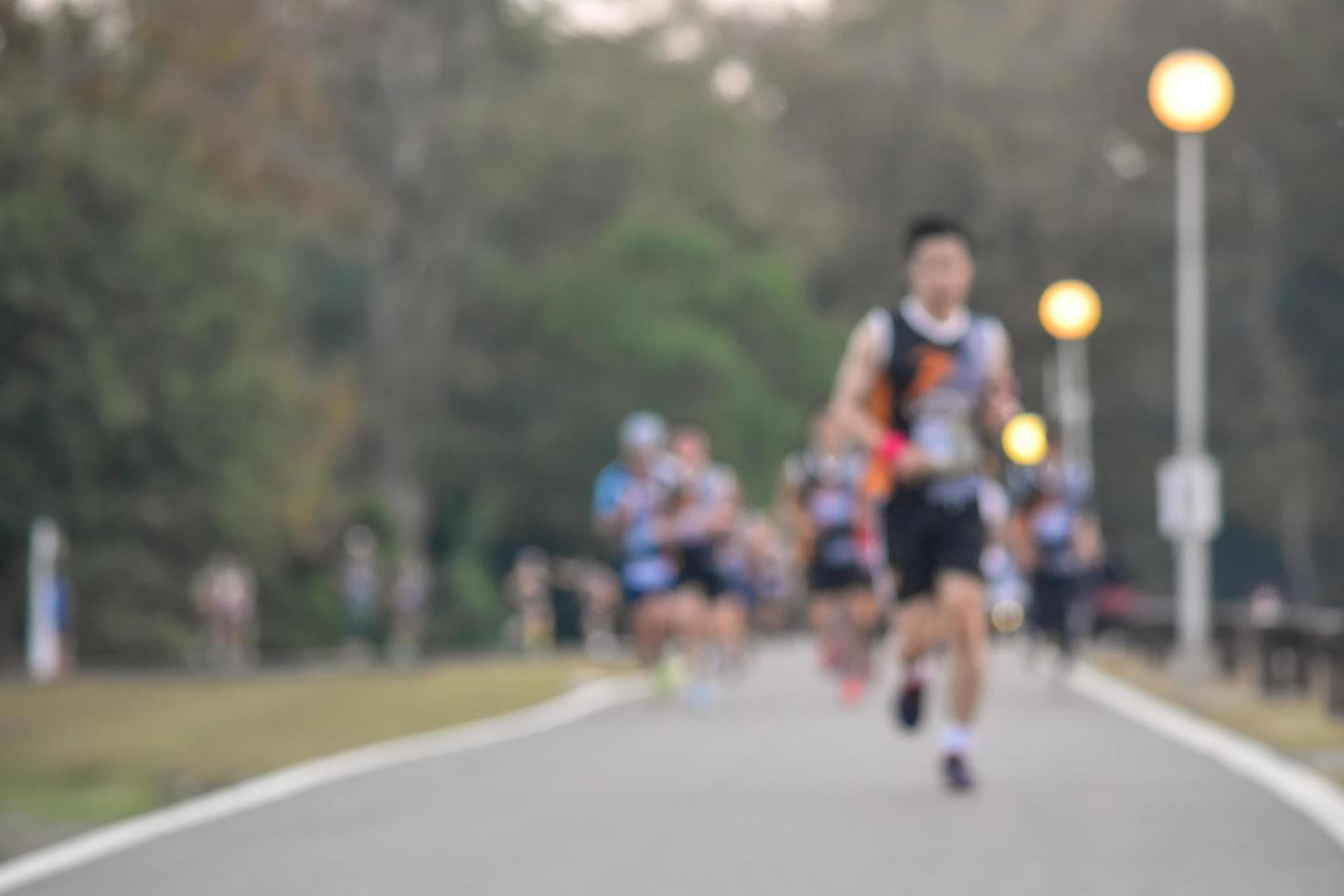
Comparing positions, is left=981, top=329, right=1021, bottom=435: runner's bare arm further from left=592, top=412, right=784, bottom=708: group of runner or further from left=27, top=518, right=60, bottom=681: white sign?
left=27, top=518, right=60, bottom=681: white sign

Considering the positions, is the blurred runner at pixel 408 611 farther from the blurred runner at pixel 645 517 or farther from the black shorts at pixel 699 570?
the blurred runner at pixel 645 517

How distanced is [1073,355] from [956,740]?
52.2m

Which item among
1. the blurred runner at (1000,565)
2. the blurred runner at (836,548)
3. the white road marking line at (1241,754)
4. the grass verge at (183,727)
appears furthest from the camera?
the blurred runner at (836,548)

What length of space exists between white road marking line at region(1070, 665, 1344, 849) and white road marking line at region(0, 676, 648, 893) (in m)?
3.13

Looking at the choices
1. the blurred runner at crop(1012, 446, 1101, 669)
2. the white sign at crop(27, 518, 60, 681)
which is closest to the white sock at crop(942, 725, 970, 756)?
the blurred runner at crop(1012, 446, 1101, 669)

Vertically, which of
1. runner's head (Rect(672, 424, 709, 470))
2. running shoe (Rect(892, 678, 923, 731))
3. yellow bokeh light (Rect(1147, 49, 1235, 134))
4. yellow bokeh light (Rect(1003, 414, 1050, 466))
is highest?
yellow bokeh light (Rect(1147, 49, 1235, 134))

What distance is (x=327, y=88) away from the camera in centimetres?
6438

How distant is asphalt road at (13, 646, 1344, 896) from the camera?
8859 mm

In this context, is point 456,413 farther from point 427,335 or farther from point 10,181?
point 10,181

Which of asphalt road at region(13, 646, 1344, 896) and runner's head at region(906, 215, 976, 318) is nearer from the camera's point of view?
asphalt road at region(13, 646, 1344, 896)

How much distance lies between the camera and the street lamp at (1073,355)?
32875mm

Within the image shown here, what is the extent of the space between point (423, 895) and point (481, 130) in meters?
60.1

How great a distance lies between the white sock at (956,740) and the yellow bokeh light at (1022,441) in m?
0.97

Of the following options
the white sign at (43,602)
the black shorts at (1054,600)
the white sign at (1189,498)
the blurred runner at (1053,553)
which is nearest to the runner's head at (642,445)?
the blurred runner at (1053,553)
